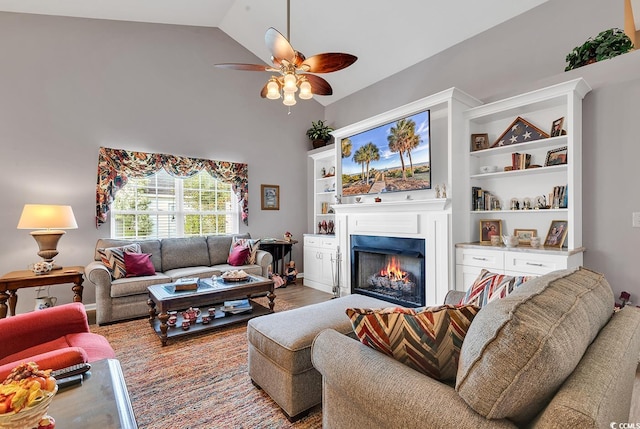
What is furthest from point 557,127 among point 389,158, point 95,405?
point 95,405

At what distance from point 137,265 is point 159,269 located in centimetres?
50

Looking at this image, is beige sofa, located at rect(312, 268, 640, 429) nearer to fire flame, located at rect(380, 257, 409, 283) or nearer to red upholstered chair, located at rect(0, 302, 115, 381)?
red upholstered chair, located at rect(0, 302, 115, 381)

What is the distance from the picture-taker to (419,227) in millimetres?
3527

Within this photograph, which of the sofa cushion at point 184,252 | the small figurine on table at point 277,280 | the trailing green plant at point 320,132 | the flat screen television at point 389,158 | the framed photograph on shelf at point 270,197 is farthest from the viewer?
the trailing green plant at point 320,132

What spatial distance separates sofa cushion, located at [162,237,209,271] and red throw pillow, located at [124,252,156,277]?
0.42 m

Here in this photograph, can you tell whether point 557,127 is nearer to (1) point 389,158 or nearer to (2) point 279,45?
(1) point 389,158

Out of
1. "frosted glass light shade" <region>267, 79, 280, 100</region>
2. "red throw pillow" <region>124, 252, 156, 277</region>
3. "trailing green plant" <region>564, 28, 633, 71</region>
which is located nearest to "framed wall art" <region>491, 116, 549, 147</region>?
"trailing green plant" <region>564, 28, 633, 71</region>

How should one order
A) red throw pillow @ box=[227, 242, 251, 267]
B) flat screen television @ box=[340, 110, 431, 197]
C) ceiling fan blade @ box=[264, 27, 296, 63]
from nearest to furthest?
ceiling fan blade @ box=[264, 27, 296, 63], flat screen television @ box=[340, 110, 431, 197], red throw pillow @ box=[227, 242, 251, 267]

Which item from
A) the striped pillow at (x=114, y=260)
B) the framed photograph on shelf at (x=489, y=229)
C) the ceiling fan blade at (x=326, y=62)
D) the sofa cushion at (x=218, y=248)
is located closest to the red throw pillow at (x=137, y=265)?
the striped pillow at (x=114, y=260)

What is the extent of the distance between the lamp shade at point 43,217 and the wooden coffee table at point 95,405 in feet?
8.56

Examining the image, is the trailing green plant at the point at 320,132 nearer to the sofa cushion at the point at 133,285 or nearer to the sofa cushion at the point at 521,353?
the sofa cushion at the point at 133,285

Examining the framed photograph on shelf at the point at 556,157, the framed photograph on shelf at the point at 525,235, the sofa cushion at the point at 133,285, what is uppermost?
the framed photograph on shelf at the point at 556,157

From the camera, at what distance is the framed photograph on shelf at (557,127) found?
287 centimetres

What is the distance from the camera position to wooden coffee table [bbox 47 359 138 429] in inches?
40.7
